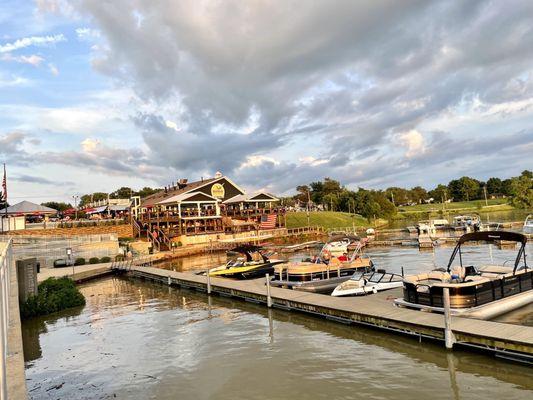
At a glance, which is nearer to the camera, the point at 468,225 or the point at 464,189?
the point at 468,225

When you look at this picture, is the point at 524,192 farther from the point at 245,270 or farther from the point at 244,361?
the point at 244,361

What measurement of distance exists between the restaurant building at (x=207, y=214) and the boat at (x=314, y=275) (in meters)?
36.5

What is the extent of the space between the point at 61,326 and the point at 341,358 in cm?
1496

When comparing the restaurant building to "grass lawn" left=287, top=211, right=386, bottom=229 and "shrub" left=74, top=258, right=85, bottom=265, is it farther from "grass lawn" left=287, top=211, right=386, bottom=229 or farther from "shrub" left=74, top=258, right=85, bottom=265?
"shrub" left=74, top=258, right=85, bottom=265

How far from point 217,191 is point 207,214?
32.9 ft

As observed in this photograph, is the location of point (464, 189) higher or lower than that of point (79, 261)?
higher

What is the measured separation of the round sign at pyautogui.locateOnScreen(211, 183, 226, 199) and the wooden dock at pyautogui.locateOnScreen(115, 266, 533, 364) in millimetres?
50618

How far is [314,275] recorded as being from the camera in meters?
25.2

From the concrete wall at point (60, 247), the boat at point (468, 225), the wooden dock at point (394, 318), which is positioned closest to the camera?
the wooden dock at point (394, 318)

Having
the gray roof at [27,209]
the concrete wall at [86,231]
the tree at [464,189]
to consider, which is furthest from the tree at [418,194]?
the gray roof at [27,209]

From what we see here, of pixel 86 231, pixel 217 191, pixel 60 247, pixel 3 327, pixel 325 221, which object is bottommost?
pixel 325 221

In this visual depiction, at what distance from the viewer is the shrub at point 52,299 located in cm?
2306

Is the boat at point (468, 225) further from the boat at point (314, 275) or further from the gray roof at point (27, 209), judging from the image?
the gray roof at point (27, 209)

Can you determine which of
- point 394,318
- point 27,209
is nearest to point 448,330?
point 394,318
